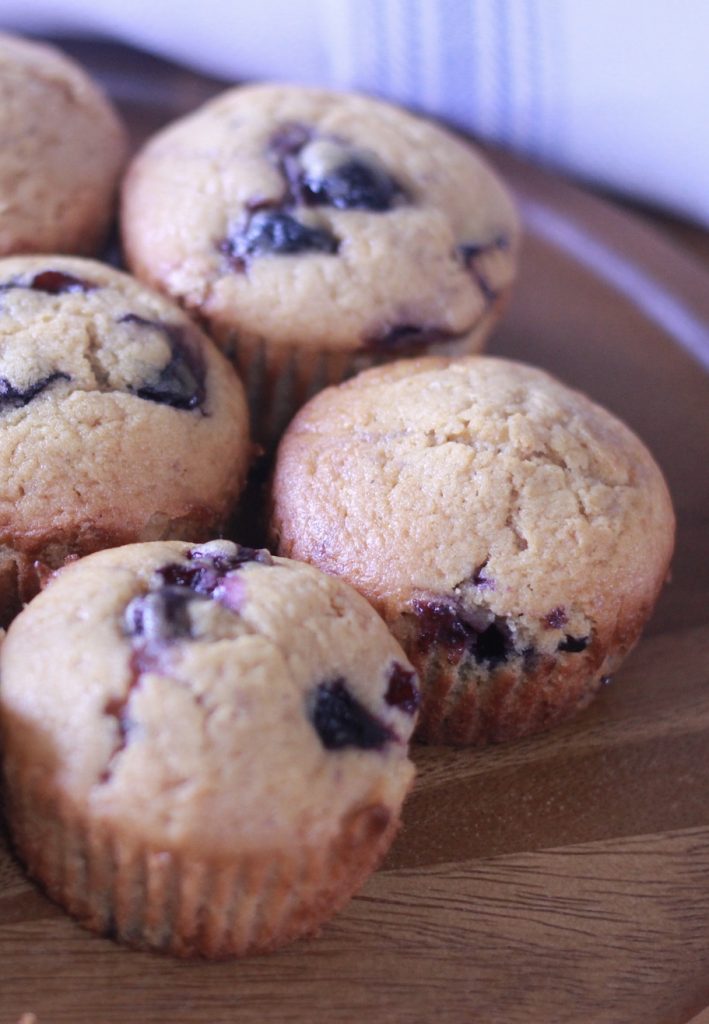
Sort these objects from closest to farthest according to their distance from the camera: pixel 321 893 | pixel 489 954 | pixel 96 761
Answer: pixel 96 761 < pixel 321 893 < pixel 489 954

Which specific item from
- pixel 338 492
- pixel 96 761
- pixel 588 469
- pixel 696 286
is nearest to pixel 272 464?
pixel 338 492

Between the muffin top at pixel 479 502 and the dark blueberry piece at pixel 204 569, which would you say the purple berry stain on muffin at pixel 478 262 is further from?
the dark blueberry piece at pixel 204 569

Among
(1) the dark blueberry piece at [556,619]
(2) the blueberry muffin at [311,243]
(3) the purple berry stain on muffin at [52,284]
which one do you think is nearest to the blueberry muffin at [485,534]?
A: (1) the dark blueberry piece at [556,619]

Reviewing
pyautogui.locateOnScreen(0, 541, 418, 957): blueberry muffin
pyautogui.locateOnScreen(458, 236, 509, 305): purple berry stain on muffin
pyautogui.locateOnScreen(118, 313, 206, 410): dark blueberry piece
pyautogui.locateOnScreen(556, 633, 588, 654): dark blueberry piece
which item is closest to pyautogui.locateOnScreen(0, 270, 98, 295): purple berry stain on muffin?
pyautogui.locateOnScreen(118, 313, 206, 410): dark blueberry piece

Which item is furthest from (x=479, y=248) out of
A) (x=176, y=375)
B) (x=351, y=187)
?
(x=176, y=375)

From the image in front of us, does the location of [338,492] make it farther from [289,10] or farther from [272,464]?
[289,10]

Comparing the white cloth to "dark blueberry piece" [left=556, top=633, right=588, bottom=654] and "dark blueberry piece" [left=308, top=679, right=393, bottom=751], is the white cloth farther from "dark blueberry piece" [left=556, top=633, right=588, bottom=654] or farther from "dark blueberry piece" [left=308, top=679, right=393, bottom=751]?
"dark blueberry piece" [left=308, top=679, right=393, bottom=751]

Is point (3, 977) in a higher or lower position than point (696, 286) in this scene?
lower
